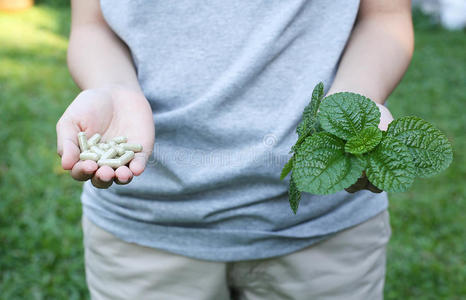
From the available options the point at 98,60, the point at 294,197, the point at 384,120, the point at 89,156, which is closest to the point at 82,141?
the point at 89,156

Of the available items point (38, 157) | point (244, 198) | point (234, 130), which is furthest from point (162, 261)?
point (38, 157)

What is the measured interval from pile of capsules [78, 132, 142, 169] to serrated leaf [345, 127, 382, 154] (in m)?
0.49

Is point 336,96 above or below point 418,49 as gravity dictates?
above

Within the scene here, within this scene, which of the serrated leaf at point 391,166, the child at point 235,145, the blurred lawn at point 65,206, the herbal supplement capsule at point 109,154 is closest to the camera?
the serrated leaf at point 391,166

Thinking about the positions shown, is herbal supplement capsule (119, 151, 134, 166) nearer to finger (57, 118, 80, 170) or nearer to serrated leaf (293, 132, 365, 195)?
finger (57, 118, 80, 170)

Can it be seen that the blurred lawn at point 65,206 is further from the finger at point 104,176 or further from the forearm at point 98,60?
the finger at point 104,176

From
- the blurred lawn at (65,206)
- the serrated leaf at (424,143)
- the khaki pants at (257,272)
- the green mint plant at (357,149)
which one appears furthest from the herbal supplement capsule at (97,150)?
the blurred lawn at (65,206)

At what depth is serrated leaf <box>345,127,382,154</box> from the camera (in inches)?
44.8

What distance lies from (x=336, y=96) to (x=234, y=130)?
1.08 ft

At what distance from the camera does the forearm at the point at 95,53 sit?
143cm

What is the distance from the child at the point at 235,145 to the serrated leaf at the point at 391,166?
0.27 meters

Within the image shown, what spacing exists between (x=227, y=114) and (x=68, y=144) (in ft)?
1.50

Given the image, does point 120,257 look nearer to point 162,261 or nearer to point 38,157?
point 162,261

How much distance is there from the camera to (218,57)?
1.42 meters
